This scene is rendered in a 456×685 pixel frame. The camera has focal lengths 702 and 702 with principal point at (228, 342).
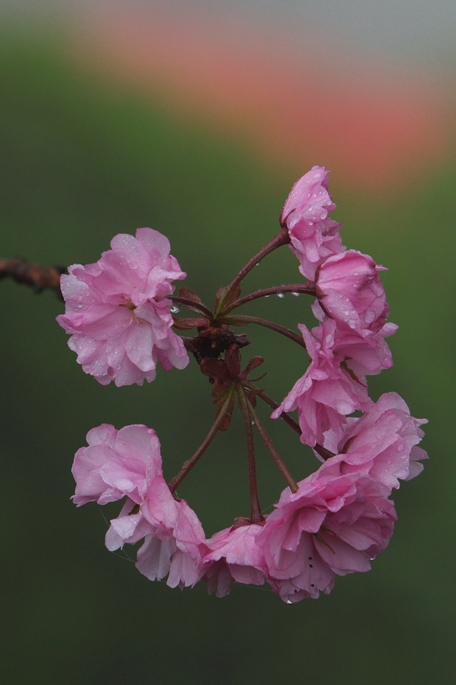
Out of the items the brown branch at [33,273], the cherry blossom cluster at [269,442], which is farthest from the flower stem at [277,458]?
the brown branch at [33,273]

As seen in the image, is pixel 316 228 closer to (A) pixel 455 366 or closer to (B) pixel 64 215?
(B) pixel 64 215

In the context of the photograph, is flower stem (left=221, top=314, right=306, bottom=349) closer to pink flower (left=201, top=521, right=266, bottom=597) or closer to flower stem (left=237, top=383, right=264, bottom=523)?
flower stem (left=237, top=383, right=264, bottom=523)

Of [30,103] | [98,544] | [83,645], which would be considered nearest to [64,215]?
[30,103]

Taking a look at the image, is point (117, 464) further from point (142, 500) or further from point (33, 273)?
point (33, 273)

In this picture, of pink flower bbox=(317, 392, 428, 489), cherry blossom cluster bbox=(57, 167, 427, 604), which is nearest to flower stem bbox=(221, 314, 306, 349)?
cherry blossom cluster bbox=(57, 167, 427, 604)

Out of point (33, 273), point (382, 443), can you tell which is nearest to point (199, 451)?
point (382, 443)
